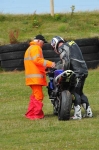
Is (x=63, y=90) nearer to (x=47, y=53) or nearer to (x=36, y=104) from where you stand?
(x=36, y=104)

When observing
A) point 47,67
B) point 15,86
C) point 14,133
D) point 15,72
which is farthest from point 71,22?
point 14,133

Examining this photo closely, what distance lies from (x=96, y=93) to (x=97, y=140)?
719 centimetres

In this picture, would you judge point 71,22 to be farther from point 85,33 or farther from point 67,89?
point 67,89

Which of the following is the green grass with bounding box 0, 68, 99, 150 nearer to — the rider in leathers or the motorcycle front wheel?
the motorcycle front wheel

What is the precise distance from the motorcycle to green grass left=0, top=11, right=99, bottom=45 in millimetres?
12300

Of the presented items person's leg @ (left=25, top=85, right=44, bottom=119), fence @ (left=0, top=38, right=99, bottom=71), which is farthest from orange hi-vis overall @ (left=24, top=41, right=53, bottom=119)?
fence @ (left=0, top=38, right=99, bottom=71)

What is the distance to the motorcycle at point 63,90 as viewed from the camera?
11367 millimetres

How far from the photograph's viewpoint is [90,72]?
67.8 feet

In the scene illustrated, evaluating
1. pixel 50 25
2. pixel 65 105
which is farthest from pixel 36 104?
pixel 50 25

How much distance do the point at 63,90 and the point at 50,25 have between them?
1510 centimetres

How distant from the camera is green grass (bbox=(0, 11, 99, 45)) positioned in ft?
82.8

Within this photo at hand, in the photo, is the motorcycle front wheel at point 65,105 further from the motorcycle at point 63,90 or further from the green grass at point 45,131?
the green grass at point 45,131

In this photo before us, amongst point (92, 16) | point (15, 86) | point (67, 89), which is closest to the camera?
point (67, 89)

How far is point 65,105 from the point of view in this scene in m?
11.4
